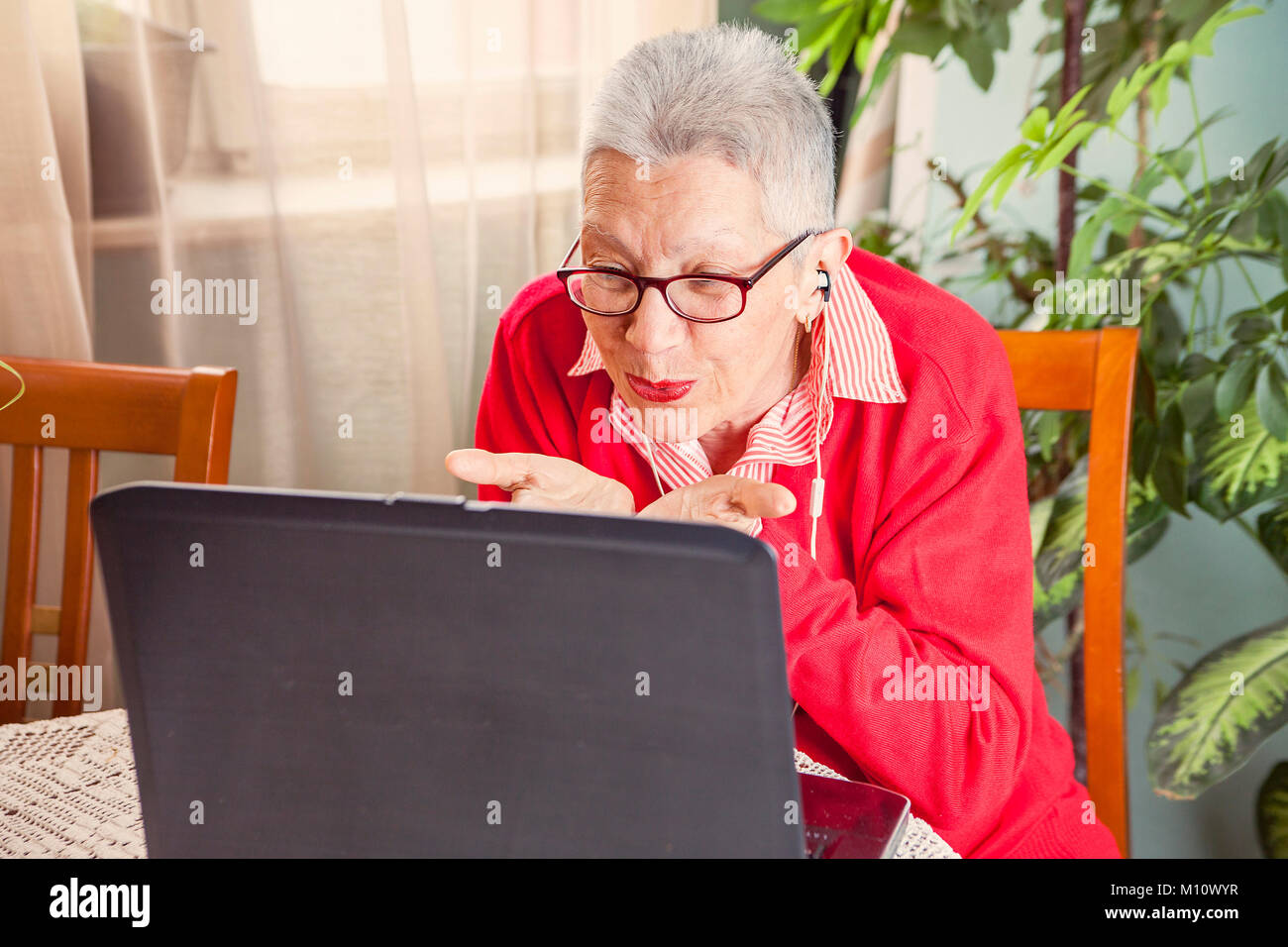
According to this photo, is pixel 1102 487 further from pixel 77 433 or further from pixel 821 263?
pixel 77 433

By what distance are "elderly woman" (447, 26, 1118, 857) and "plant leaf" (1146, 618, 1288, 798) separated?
16.0 inches

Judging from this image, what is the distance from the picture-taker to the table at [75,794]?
683 millimetres

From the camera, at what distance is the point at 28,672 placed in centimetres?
115

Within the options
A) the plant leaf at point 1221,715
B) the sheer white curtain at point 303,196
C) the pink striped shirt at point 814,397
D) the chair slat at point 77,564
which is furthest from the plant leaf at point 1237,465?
the chair slat at point 77,564

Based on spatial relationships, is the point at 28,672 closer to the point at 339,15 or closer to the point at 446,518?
the point at 446,518

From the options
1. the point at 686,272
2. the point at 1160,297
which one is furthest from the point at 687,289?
the point at 1160,297

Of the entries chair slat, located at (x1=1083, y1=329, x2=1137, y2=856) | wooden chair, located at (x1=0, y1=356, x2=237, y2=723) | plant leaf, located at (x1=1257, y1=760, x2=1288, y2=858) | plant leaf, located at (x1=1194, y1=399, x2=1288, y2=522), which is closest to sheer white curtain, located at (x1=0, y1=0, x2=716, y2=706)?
wooden chair, located at (x1=0, y1=356, x2=237, y2=723)

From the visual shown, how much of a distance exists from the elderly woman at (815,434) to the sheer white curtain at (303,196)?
2.52ft

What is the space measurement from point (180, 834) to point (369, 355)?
1.36 meters

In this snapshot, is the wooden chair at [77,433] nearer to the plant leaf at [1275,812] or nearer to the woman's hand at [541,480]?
the woman's hand at [541,480]

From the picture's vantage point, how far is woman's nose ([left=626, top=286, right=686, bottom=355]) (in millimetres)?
909

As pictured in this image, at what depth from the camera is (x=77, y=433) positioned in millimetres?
1151

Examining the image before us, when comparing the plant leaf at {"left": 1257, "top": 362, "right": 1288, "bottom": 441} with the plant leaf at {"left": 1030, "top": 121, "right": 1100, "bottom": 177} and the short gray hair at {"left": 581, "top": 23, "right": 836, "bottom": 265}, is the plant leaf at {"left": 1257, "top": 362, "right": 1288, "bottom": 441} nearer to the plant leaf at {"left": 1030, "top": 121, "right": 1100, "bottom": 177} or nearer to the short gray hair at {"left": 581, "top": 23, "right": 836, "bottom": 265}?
the plant leaf at {"left": 1030, "top": 121, "right": 1100, "bottom": 177}
